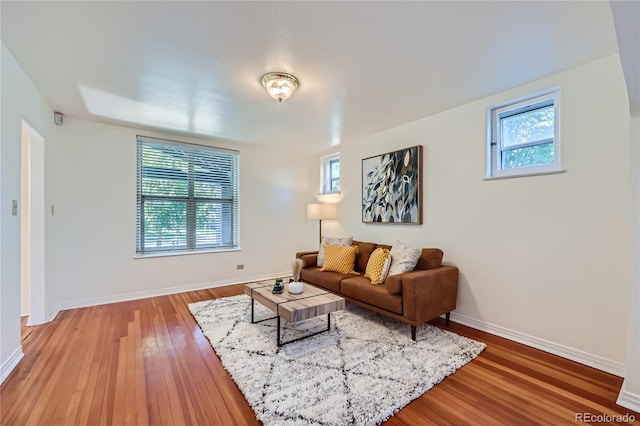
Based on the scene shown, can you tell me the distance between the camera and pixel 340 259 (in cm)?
374

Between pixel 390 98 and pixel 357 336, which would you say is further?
pixel 390 98

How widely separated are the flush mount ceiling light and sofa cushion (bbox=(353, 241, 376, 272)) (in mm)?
2290

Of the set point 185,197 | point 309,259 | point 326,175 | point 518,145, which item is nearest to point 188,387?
→ point 309,259

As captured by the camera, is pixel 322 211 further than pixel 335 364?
Yes

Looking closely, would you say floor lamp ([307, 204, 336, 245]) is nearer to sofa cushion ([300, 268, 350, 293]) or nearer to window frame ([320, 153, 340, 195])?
window frame ([320, 153, 340, 195])

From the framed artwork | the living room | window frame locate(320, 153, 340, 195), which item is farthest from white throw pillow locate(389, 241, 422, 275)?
window frame locate(320, 153, 340, 195)

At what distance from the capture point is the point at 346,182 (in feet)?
15.6

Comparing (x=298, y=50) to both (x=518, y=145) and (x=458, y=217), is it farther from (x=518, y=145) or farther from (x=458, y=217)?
(x=458, y=217)

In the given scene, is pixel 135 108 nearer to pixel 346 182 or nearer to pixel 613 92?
pixel 346 182

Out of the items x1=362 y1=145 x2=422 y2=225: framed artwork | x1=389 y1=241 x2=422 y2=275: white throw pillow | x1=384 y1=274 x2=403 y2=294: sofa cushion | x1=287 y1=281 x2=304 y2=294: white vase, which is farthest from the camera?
x1=362 y1=145 x2=422 y2=225: framed artwork

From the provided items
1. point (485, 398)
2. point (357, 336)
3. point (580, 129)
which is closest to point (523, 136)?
point (580, 129)

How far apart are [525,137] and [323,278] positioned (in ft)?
8.80

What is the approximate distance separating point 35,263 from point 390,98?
13.9ft

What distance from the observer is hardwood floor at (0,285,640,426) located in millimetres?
1655
